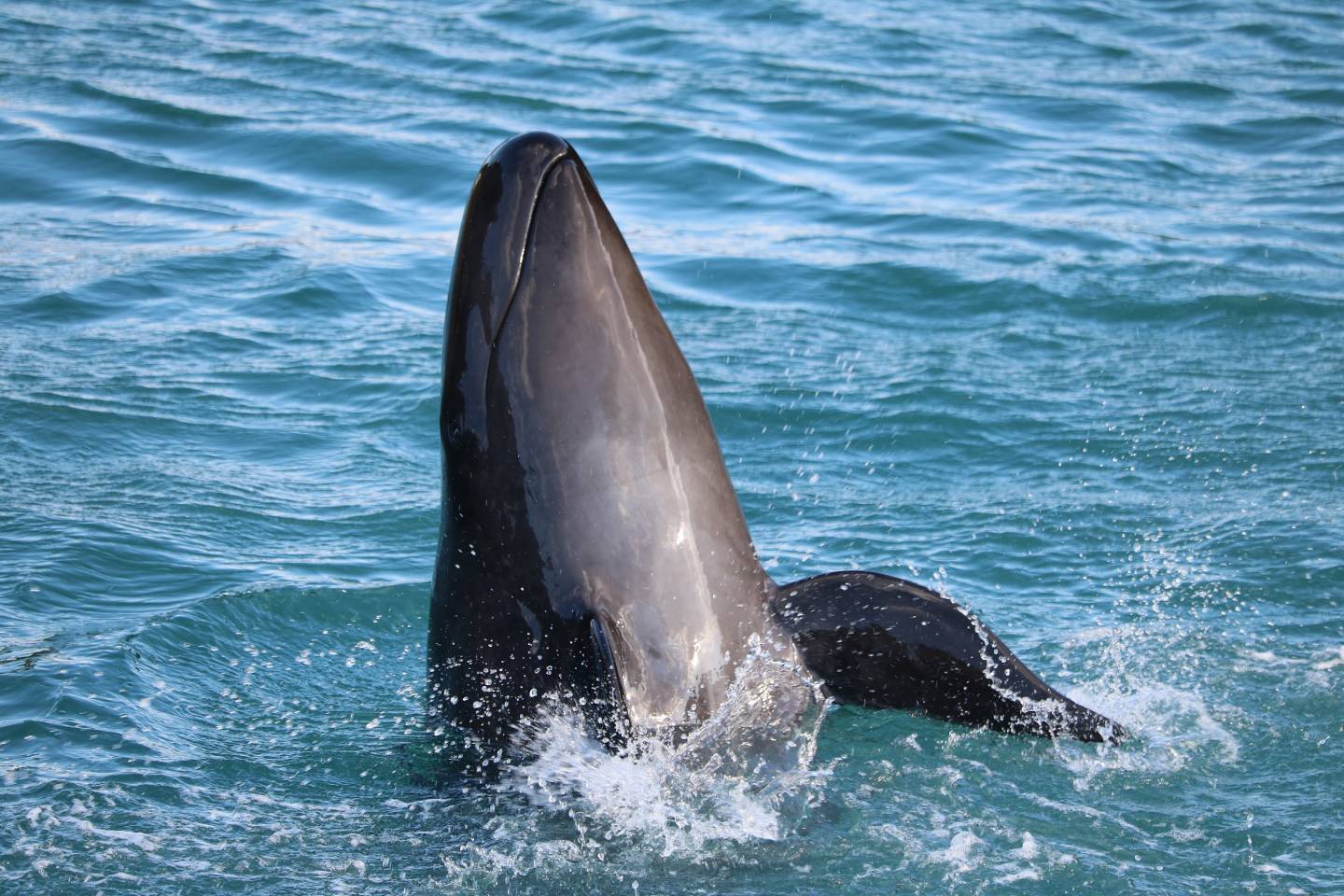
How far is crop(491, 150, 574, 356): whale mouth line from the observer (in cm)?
554

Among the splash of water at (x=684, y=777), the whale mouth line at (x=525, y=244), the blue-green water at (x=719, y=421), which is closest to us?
the whale mouth line at (x=525, y=244)

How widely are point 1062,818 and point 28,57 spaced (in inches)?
728

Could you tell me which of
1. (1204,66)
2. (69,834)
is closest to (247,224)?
(69,834)

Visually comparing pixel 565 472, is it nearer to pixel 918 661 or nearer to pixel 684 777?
pixel 684 777

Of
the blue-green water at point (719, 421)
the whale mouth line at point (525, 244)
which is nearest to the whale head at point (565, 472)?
the whale mouth line at point (525, 244)

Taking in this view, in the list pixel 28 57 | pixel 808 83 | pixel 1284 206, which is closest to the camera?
pixel 1284 206

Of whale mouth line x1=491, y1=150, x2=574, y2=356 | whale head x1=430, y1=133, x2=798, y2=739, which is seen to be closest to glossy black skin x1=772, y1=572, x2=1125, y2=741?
whale head x1=430, y1=133, x2=798, y2=739

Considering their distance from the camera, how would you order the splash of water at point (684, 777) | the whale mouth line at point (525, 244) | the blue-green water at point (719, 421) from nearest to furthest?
the whale mouth line at point (525, 244)
the splash of water at point (684, 777)
the blue-green water at point (719, 421)

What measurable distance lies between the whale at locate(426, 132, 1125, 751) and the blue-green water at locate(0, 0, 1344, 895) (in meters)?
0.36

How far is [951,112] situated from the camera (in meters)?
20.5

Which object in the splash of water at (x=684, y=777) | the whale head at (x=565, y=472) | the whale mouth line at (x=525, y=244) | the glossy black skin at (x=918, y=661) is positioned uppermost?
the whale mouth line at (x=525, y=244)

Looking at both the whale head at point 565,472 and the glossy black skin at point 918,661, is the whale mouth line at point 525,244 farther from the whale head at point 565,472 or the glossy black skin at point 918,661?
the glossy black skin at point 918,661

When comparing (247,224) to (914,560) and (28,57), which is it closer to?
(28,57)

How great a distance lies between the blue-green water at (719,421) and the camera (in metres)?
5.86
